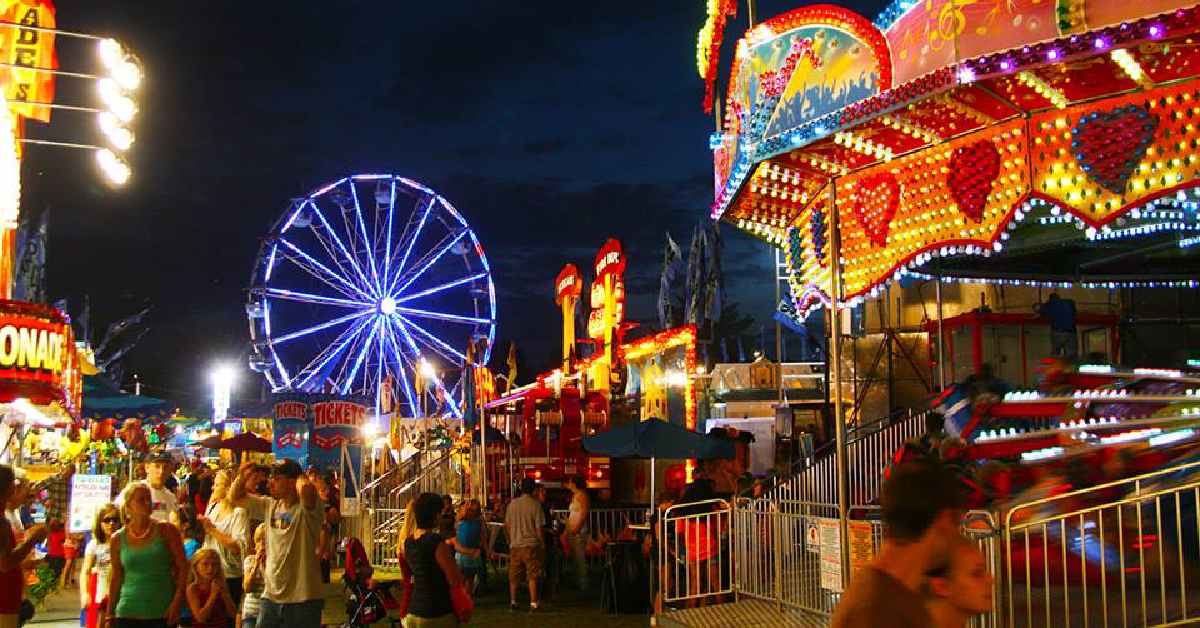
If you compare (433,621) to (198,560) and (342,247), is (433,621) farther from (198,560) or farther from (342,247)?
(342,247)

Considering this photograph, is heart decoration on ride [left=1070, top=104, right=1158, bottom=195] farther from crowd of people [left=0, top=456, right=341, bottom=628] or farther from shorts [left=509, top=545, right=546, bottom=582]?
shorts [left=509, top=545, right=546, bottom=582]

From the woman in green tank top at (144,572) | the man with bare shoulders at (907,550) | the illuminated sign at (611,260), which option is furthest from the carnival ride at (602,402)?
the man with bare shoulders at (907,550)

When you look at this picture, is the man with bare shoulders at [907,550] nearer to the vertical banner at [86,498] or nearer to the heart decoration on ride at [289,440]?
the vertical banner at [86,498]

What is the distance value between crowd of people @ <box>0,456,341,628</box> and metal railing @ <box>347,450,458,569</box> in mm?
6133

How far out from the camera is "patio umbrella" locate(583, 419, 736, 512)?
13844 mm

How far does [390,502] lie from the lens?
20312 mm

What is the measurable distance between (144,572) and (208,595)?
2.62 feet

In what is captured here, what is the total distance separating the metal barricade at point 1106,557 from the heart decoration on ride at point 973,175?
245cm

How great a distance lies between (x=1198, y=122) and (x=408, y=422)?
30.3 m

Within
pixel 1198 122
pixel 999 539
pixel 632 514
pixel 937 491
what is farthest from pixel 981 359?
pixel 937 491

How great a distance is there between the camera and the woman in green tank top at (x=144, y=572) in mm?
6379

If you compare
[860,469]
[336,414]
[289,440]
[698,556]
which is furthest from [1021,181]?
[289,440]

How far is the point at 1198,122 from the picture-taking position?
7.52 meters

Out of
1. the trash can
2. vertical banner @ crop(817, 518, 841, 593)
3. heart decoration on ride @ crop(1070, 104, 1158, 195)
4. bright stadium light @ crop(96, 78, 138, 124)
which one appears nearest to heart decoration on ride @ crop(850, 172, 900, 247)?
heart decoration on ride @ crop(1070, 104, 1158, 195)
